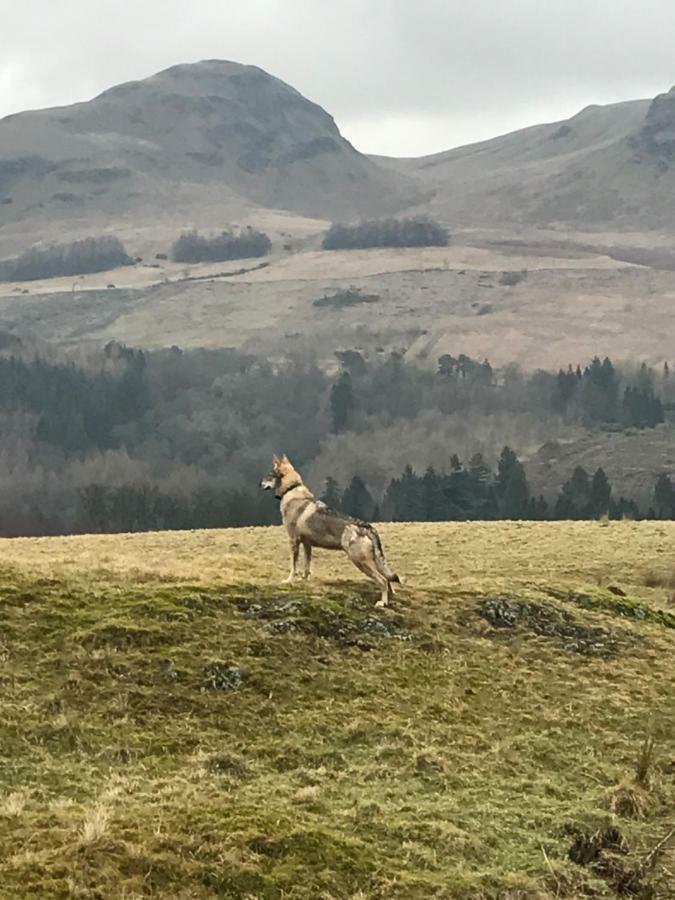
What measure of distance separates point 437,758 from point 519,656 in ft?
18.9

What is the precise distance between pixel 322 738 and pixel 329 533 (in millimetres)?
6543

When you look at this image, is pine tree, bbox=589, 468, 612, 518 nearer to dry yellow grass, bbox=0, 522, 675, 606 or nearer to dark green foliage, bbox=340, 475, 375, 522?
dark green foliage, bbox=340, 475, 375, 522

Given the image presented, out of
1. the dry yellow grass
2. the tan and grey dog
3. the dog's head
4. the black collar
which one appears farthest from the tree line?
the tan and grey dog

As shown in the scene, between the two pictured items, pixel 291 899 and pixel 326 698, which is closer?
pixel 291 899

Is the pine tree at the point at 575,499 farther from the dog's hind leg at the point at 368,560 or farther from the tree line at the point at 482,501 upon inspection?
the dog's hind leg at the point at 368,560

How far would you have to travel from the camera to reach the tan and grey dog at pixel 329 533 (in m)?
20.7

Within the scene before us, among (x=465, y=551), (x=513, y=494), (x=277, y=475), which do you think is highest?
(x=277, y=475)

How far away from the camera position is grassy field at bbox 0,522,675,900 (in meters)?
11.2

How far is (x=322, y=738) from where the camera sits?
15.2m

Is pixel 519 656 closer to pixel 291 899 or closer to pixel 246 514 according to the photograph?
pixel 291 899

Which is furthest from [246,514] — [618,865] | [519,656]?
[618,865]

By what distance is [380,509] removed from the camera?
470ft

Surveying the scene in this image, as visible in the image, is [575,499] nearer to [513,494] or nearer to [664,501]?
[513,494]

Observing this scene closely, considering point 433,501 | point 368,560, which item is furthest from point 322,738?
point 433,501
